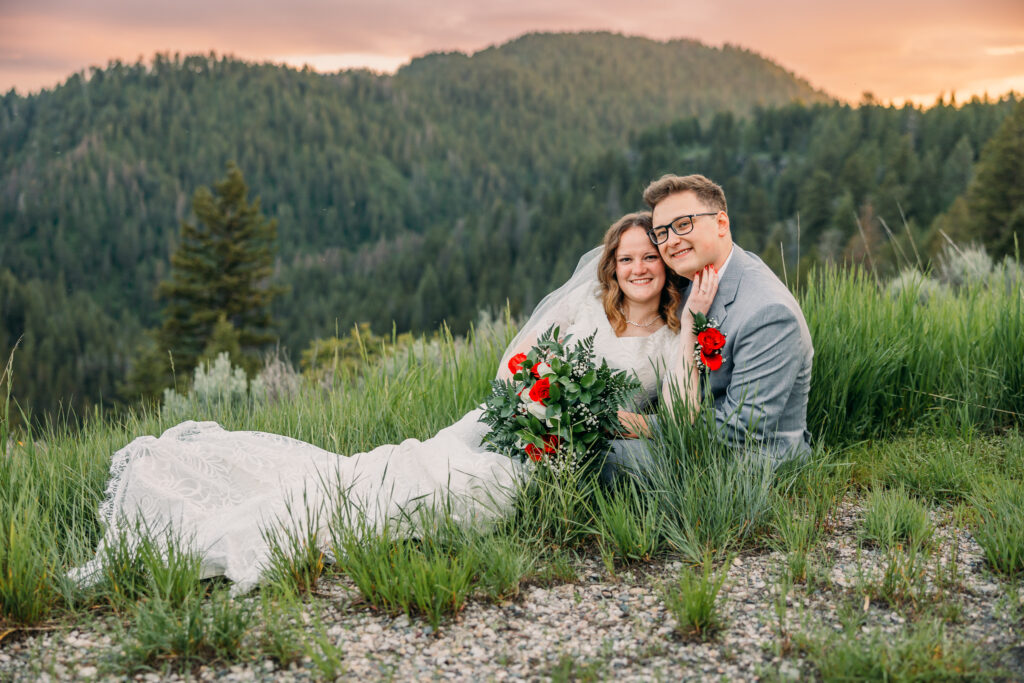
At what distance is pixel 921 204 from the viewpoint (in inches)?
2844

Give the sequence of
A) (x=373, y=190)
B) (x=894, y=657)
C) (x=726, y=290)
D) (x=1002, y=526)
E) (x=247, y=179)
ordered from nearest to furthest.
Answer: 1. (x=894, y=657)
2. (x=1002, y=526)
3. (x=726, y=290)
4. (x=247, y=179)
5. (x=373, y=190)

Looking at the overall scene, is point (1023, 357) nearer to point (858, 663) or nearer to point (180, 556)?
point (858, 663)

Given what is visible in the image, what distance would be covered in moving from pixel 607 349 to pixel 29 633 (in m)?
2.89

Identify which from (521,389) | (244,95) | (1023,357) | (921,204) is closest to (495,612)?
(521,389)

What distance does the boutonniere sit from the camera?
3.44 meters

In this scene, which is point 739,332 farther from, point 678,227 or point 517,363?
point 517,363

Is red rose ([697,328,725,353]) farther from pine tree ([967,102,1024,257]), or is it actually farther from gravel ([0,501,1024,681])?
pine tree ([967,102,1024,257])

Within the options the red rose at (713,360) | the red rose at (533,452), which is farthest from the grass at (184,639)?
the red rose at (713,360)

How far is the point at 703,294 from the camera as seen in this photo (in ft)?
11.8

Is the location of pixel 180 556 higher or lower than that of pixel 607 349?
lower

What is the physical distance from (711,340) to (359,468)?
1.82 meters

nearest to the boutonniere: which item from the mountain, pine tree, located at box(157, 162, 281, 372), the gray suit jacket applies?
the gray suit jacket

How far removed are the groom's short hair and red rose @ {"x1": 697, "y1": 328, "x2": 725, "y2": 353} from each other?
2.19 ft

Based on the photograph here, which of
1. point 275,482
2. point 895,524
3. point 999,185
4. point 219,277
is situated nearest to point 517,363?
point 275,482
